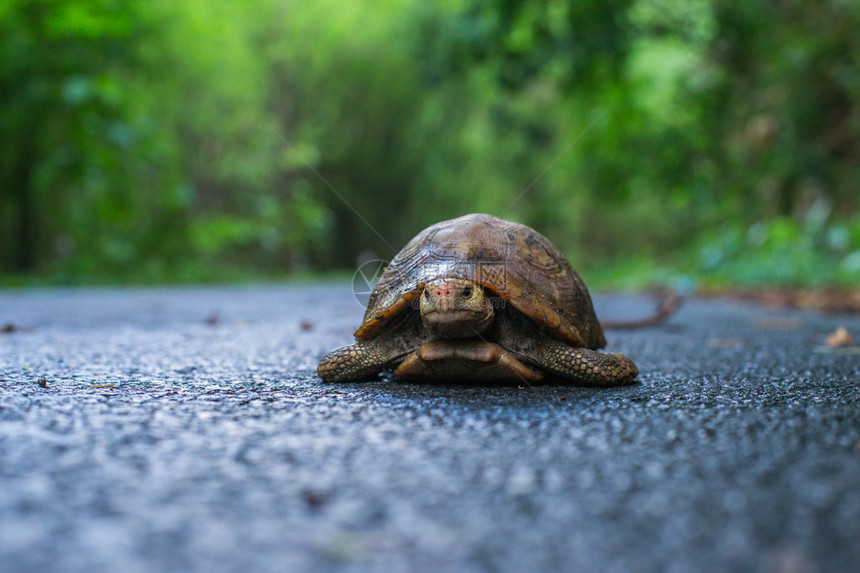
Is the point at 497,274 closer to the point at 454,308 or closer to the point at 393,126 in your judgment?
the point at 454,308

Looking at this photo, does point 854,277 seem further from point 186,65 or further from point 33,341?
point 186,65

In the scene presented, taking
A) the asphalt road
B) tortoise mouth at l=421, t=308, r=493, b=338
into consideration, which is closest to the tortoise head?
tortoise mouth at l=421, t=308, r=493, b=338

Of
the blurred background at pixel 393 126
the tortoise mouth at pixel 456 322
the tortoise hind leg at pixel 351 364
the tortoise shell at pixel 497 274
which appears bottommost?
the tortoise hind leg at pixel 351 364

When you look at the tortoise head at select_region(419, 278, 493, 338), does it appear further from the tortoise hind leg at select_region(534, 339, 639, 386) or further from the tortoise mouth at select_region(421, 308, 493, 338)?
the tortoise hind leg at select_region(534, 339, 639, 386)

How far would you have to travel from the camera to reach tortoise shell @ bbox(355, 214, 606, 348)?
207cm

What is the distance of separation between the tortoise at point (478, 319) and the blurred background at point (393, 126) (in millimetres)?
2747

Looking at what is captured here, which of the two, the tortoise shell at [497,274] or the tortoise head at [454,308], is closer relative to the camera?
the tortoise head at [454,308]

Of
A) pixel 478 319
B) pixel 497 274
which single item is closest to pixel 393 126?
pixel 497 274

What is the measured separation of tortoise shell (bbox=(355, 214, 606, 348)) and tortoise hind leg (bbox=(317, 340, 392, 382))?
9cm

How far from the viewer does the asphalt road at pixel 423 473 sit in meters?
0.83

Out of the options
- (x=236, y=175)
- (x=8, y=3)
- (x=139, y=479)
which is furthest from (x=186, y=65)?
(x=139, y=479)

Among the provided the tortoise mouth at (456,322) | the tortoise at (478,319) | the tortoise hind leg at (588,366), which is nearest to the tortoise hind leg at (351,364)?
the tortoise at (478,319)

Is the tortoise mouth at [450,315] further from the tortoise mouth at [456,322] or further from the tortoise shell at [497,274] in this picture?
the tortoise shell at [497,274]

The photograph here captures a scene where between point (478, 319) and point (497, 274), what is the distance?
196 millimetres
